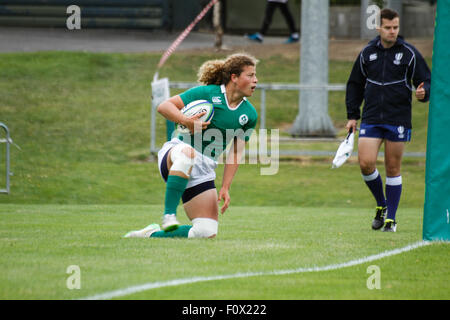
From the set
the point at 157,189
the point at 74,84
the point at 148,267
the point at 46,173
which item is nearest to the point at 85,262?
the point at 148,267

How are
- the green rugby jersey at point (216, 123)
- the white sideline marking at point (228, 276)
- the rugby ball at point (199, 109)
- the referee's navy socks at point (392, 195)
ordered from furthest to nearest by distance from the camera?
the referee's navy socks at point (392, 195), the green rugby jersey at point (216, 123), the rugby ball at point (199, 109), the white sideline marking at point (228, 276)

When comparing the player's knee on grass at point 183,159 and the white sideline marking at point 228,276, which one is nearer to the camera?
the white sideline marking at point 228,276

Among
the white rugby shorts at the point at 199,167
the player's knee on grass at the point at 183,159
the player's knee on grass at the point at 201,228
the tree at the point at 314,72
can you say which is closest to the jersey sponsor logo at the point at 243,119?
the white rugby shorts at the point at 199,167

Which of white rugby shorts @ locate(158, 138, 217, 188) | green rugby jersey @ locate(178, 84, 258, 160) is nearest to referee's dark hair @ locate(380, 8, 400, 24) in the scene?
green rugby jersey @ locate(178, 84, 258, 160)

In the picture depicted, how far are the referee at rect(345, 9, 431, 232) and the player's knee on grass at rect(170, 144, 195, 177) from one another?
235 centimetres

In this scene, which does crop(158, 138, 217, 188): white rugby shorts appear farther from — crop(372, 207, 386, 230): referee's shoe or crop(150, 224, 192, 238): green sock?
crop(372, 207, 386, 230): referee's shoe

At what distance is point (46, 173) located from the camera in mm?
16906

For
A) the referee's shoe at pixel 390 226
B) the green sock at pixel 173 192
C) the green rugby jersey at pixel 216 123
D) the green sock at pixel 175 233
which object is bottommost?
the referee's shoe at pixel 390 226

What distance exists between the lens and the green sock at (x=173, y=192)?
6.90 metres

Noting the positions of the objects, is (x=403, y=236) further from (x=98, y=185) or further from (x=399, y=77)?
(x=98, y=185)

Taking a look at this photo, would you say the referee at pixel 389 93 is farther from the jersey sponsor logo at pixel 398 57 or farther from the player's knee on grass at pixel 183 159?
the player's knee on grass at pixel 183 159

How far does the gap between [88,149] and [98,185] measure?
9.32 ft

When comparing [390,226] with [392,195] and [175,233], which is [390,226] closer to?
[392,195]

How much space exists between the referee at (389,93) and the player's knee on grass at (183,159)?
7.70 feet
